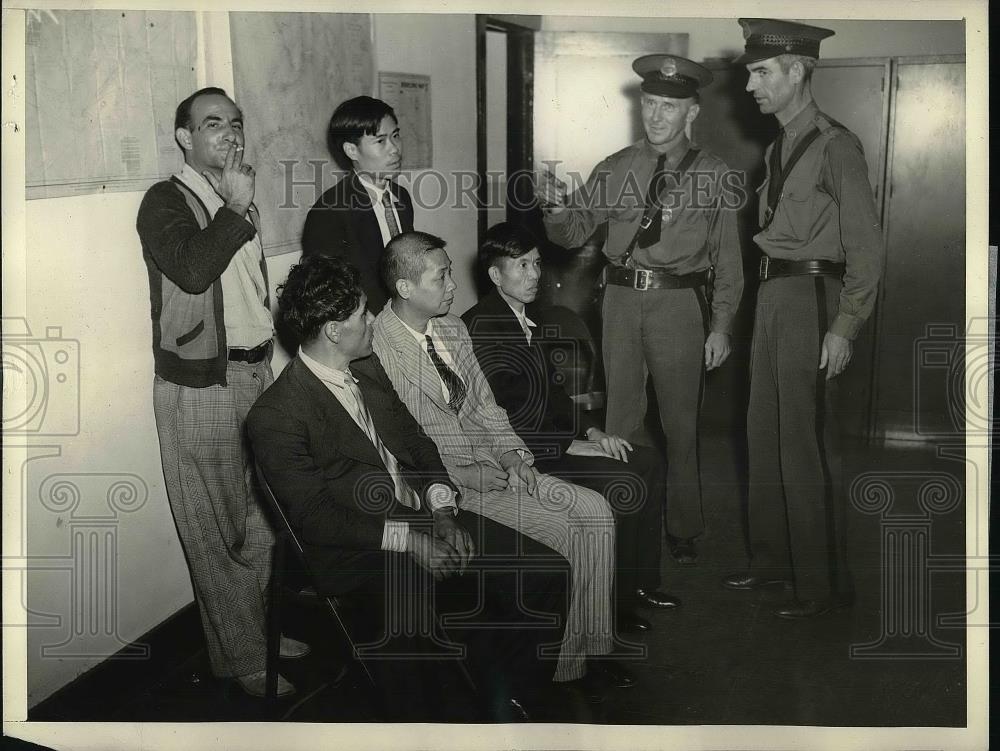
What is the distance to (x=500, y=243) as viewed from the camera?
9.72 feet

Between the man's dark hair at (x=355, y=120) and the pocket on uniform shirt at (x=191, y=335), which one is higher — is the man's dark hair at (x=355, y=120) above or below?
above

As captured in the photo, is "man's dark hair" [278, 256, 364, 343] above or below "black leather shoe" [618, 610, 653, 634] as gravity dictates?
above

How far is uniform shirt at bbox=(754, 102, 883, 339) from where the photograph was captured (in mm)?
2900

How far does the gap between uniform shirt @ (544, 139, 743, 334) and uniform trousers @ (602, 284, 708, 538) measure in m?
0.08

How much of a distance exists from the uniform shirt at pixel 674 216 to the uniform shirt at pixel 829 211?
0.12m

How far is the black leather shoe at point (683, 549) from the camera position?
302 cm

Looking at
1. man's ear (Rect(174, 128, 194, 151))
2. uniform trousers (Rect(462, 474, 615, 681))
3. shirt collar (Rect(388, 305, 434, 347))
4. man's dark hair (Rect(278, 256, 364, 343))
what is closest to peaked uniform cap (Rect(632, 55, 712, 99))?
shirt collar (Rect(388, 305, 434, 347))

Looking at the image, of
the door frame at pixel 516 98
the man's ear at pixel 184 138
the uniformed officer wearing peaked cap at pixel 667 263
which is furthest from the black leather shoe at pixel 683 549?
the man's ear at pixel 184 138

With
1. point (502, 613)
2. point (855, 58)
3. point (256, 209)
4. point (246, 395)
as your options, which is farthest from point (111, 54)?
point (855, 58)

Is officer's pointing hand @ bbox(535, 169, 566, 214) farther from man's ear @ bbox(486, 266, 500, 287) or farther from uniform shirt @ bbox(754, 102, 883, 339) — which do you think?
uniform shirt @ bbox(754, 102, 883, 339)

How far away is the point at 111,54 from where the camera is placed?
2814mm

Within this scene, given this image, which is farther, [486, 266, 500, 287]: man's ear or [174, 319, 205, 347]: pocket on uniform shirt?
[486, 266, 500, 287]: man's ear

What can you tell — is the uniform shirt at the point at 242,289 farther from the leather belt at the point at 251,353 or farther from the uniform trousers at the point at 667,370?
the uniform trousers at the point at 667,370

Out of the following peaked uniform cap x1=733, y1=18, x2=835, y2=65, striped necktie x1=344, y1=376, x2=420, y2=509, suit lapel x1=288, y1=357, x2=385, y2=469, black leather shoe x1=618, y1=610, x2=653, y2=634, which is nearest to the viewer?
suit lapel x1=288, y1=357, x2=385, y2=469
